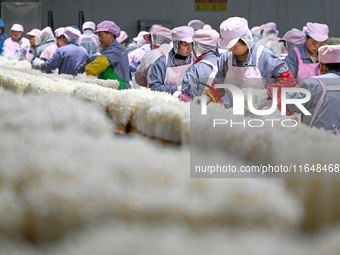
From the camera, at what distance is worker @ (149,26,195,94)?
12.0 feet

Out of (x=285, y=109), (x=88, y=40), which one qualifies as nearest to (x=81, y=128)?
(x=285, y=109)

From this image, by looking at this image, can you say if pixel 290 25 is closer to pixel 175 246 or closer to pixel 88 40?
pixel 88 40

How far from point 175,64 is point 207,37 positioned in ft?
1.17

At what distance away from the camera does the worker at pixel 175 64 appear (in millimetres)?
3664

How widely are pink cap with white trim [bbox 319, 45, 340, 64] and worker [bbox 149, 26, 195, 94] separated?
111 centimetres

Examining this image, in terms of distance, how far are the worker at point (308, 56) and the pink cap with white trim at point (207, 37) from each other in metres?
0.88

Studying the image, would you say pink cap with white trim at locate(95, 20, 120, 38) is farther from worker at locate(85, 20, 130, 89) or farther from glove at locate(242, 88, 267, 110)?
glove at locate(242, 88, 267, 110)

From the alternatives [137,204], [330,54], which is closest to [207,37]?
[330,54]

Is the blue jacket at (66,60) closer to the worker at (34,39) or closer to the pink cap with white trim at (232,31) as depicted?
the worker at (34,39)

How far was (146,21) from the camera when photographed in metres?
10.9

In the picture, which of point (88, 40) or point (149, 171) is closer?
point (149, 171)

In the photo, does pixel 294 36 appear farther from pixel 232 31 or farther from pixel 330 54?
pixel 232 31

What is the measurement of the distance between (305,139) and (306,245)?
32 centimetres

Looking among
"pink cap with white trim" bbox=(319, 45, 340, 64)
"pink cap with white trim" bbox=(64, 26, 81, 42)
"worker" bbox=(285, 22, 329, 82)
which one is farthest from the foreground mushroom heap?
"pink cap with white trim" bbox=(64, 26, 81, 42)
